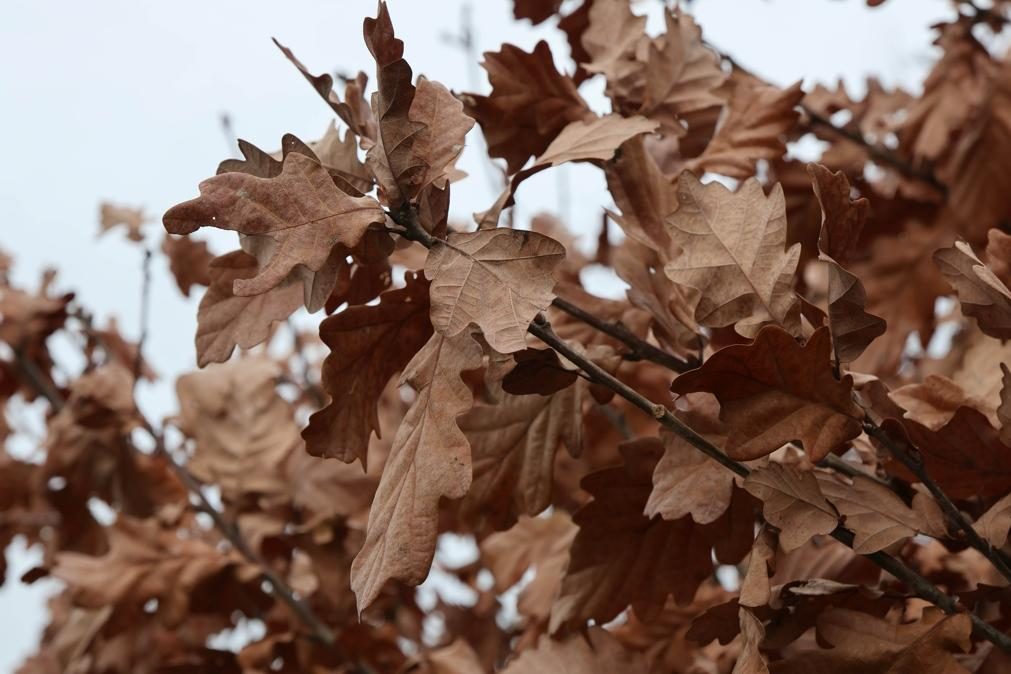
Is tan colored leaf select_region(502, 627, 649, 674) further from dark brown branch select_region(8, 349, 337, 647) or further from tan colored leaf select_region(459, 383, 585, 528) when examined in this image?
dark brown branch select_region(8, 349, 337, 647)

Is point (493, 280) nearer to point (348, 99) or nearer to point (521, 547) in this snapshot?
point (348, 99)

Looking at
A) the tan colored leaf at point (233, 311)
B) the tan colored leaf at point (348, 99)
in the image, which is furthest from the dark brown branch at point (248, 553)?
the tan colored leaf at point (348, 99)

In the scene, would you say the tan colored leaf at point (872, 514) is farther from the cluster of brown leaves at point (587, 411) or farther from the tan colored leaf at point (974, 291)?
the tan colored leaf at point (974, 291)

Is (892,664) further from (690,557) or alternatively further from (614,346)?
(614,346)

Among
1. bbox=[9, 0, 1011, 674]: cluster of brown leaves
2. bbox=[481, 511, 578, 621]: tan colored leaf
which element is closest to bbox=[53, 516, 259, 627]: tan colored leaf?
bbox=[9, 0, 1011, 674]: cluster of brown leaves

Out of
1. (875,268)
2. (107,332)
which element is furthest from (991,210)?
(107,332)

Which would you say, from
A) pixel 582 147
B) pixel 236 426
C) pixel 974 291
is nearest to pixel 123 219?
pixel 236 426
